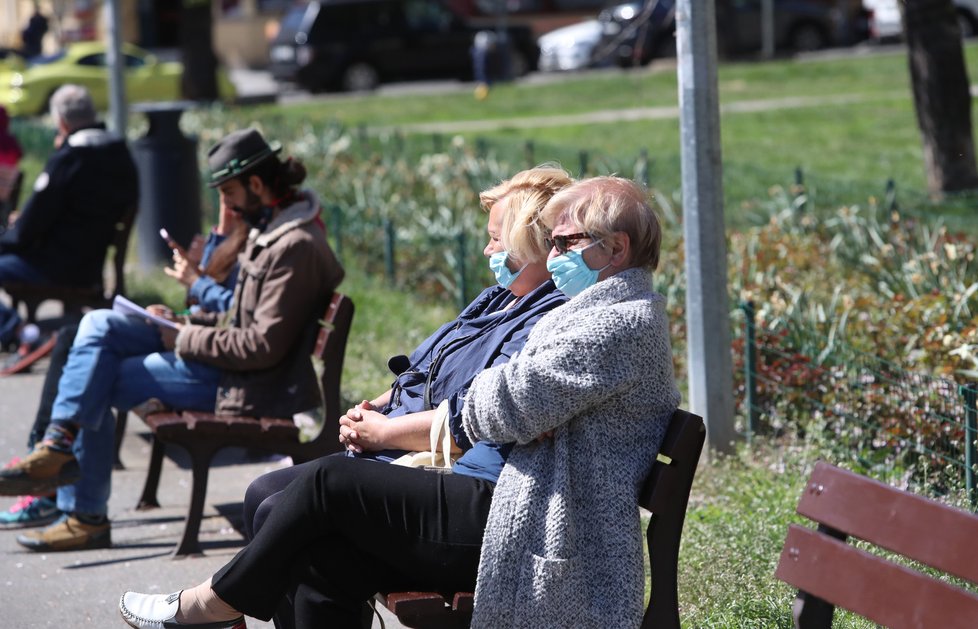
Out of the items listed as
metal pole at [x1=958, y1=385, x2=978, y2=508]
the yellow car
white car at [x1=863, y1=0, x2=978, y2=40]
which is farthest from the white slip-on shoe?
white car at [x1=863, y1=0, x2=978, y2=40]

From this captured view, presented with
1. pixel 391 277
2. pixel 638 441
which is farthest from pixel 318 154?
pixel 638 441

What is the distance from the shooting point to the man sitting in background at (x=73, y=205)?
24.1 feet

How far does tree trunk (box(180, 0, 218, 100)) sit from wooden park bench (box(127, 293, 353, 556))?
1795cm

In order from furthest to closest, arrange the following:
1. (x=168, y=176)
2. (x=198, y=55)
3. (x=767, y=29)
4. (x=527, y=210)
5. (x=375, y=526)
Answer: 1. (x=767, y=29)
2. (x=198, y=55)
3. (x=168, y=176)
4. (x=527, y=210)
5. (x=375, y=526)

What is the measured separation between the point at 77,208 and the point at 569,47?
20657 millimetres

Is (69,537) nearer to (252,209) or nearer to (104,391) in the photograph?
(104,391)

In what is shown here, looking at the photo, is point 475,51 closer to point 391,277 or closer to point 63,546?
point 391,277

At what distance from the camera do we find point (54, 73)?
82.5 feet

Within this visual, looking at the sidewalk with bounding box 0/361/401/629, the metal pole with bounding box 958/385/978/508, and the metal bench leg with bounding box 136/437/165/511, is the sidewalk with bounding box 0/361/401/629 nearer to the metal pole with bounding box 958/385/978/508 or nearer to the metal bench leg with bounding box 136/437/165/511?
the metal bench leg with bounding box 136/437/165/511

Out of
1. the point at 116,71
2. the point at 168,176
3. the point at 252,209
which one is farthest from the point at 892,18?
the point at 252,209

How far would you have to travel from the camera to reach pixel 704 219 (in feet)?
17.7

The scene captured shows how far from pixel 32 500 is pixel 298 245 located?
1.45 metres

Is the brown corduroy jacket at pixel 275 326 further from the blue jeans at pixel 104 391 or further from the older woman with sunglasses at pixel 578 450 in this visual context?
the older woman with sunglasses at pixel 578 450

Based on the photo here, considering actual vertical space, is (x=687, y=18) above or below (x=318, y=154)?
above
